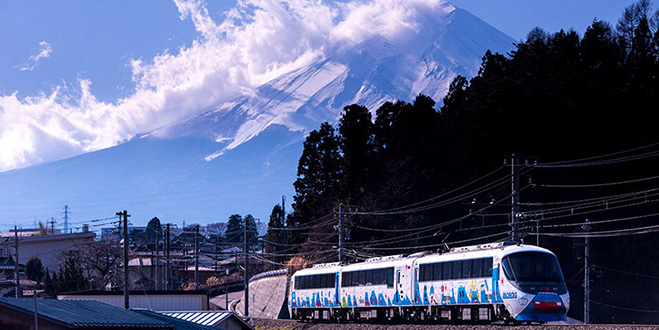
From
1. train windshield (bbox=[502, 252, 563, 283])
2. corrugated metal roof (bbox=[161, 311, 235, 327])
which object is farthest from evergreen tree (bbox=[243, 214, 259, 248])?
train windshield (bbox=[502, 252, 563, 283])

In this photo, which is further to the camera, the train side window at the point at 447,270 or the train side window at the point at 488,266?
the train side window at the point at 447,270

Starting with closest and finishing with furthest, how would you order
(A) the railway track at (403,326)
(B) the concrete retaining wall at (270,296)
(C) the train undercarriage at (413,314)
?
(A) the railway track at (403,326)
(C) the train undercarriage at (413,314)
(B) the concrete retaining wall at (270,296)

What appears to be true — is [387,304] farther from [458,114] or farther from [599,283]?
[458,114]

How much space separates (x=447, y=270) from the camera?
41938 mm

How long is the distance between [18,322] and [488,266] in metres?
19.3

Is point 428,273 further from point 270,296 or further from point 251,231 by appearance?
point 270,296

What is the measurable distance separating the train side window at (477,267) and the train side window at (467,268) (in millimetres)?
213

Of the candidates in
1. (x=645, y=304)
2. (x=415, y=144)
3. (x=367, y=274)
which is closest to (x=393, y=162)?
(x=415, y=144)

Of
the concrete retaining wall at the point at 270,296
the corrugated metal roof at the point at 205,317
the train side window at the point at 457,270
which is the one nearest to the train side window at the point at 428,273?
Result: the train side window at the point at 457,270

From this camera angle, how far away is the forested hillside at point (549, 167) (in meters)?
63.4

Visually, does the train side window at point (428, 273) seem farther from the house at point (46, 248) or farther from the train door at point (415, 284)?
the house at point (46, 248)

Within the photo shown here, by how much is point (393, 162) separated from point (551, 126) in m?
17.8

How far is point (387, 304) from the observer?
47.0 m

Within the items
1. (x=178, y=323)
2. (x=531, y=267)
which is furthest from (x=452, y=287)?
(x=178, y=323)
